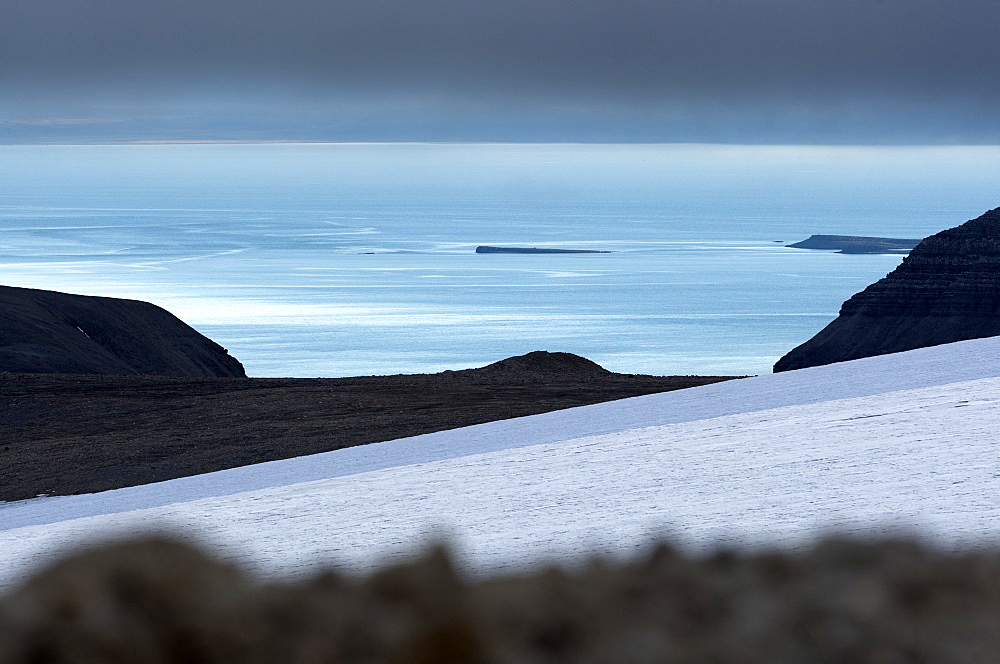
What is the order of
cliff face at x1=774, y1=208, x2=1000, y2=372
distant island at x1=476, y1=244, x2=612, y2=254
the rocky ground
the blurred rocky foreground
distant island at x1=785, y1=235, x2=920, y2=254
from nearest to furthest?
the blurred rocky foreground < the rocky ground < cliff face at x1=774, y1=208, x2=1000, y2=372 < distant island at x1=476, y1=244, x2=612, y2=254 < distant island at x1=785, y1=235, x2=920, y2=254

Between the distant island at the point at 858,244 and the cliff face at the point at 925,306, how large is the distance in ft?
270

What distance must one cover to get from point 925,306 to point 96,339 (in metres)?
40.7

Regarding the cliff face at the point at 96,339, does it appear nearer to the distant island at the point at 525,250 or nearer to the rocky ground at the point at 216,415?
the rocky ground at the point at 216,415

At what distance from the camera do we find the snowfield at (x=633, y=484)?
185 inches

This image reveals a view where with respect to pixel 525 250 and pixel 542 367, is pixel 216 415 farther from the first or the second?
pixel 525 250

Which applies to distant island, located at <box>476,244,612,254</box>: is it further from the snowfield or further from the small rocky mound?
the snowfield

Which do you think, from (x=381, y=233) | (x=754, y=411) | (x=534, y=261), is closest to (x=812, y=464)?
(x=754, y=411)

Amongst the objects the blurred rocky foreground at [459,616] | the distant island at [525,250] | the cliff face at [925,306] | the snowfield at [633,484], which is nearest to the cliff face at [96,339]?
the snowfield at [633,484]

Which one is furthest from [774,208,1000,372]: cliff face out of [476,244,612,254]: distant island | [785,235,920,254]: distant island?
[785,235,920,254]: distant island

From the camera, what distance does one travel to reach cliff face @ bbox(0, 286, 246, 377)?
24.3 metres

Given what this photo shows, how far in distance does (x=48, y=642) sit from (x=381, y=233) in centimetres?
16262

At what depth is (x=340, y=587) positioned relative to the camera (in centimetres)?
130

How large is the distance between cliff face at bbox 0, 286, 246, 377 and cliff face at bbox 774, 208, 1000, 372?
29.5 m

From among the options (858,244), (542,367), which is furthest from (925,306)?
(858,244)
